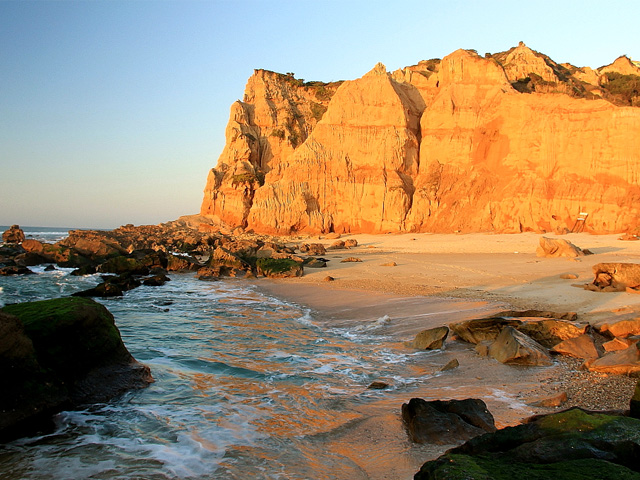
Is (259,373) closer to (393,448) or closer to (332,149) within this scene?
(393,448)

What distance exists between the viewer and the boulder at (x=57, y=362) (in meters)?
4.76

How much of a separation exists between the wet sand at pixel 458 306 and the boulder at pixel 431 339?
172 millimetres

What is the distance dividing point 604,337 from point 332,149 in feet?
113

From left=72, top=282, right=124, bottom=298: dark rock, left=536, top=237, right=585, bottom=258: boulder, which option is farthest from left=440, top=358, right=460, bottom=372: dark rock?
left=536, top=237, right=585, bottom=258: boulder

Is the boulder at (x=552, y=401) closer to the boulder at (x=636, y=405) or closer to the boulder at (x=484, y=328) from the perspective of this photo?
the boulder at (x=636, y=405)

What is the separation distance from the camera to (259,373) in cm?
689

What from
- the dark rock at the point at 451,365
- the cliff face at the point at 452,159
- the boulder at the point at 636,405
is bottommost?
the dark rock at the point at 451,365

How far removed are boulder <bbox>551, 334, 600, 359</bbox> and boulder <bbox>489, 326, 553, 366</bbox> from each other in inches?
10.3

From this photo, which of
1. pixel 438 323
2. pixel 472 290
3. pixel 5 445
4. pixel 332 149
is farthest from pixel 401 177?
pixel 5 445

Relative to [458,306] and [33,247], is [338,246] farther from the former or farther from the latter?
[458,306]

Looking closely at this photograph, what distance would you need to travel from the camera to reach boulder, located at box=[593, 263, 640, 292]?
405 inches

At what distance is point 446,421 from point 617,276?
8666mm

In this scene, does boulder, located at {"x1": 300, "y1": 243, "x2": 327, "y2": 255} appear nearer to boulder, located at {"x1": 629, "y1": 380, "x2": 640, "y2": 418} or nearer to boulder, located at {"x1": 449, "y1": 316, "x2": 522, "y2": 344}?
boulder, located at {"x1": 449, "y1": 316, "x2": 522, "y2": 344}

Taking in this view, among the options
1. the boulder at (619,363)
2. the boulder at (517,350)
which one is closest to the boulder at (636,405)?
the boulder at (619,363)
